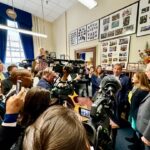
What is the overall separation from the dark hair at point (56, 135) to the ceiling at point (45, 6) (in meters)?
4.95

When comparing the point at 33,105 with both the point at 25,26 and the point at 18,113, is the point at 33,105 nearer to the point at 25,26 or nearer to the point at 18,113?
the point at 18,113

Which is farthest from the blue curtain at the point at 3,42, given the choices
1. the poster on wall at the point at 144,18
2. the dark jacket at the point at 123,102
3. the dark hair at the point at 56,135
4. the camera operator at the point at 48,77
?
the dark hair at the point at 56,135

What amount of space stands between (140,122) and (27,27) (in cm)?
581

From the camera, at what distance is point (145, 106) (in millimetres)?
1424

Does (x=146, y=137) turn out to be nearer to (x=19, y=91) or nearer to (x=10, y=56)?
(x=19, y=91)

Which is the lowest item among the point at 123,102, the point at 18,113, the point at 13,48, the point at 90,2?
the point at 123,102

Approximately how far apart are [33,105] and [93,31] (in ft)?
11.8

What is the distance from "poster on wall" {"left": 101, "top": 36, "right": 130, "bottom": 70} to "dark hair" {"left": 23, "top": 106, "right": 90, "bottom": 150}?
9.73 feet

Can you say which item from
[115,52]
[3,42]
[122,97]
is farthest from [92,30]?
[3,42]

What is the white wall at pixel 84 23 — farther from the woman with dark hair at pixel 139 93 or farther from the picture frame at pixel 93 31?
the woman with dark hair at pixel 139 93

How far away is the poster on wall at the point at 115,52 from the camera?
3055 mm

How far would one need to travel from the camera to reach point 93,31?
4.00 meters

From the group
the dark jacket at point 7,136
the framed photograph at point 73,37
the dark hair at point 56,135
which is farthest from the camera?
the framed photograph at point 73,37

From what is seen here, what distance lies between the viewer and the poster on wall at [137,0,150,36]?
2.52m
